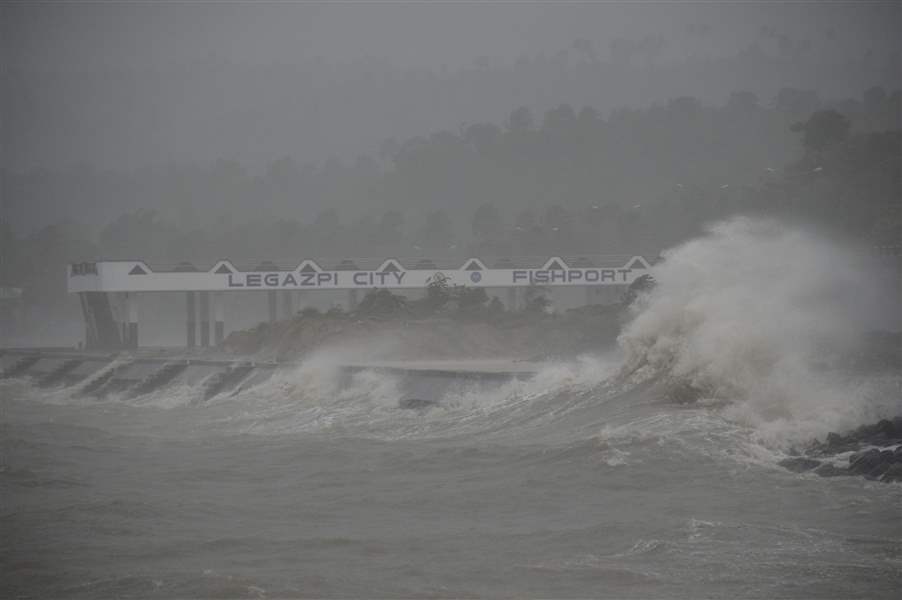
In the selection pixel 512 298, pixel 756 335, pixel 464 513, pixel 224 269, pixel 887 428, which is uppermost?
pixel 224 269

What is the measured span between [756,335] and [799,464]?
6804 mm

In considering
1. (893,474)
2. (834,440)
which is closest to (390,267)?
(834,440)

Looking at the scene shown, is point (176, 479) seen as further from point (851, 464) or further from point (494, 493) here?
point (851, 464)

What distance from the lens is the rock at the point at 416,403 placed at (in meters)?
32.2

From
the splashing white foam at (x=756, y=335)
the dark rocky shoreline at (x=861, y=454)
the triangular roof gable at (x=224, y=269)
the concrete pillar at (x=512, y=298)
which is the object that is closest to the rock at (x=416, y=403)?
the splashing white foam at (x=756, y=335)

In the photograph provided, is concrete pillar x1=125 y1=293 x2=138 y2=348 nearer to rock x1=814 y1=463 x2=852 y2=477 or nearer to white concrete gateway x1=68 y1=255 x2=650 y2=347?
white concrete gateway x1=68 y1=255 x2=650 y2=347

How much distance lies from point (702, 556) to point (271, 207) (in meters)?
176

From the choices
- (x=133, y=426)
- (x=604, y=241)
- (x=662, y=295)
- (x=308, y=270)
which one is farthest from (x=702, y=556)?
(x=604, y=241)

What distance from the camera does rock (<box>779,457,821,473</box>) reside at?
18.9m

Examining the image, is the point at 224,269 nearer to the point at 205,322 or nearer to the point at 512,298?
the point at 205,322

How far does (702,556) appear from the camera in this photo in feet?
49.0

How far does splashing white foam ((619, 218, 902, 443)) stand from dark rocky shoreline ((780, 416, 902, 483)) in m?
0.78

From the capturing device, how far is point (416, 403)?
108ft

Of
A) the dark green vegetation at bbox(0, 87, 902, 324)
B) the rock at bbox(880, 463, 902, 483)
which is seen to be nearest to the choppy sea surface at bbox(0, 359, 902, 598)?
the rock at bbox(880, 463, 902, 483)
